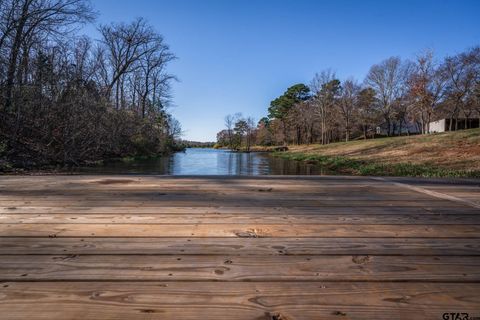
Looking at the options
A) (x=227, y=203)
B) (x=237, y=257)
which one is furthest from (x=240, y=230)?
(x=227, y=203)

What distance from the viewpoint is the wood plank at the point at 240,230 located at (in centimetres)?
159

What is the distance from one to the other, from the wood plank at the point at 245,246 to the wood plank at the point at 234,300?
0.29 metres

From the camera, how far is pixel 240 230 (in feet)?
5.51

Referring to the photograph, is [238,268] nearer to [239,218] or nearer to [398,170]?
[239,218]

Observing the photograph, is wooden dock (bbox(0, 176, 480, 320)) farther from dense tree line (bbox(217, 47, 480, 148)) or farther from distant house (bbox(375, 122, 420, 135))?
distant house (bbox(375, 122, 420, 135))

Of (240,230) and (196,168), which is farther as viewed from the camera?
(196,168)

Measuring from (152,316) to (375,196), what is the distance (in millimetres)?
2343

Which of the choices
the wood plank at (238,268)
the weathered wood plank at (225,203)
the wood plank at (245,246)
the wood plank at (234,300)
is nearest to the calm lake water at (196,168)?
the weathered wood plank at (225,203)

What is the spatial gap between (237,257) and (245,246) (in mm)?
135

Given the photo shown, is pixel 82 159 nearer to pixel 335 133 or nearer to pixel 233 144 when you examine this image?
pixel 335 133

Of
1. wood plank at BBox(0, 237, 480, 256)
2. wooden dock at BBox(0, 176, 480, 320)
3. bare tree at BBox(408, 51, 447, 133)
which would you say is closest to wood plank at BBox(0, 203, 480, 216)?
wooden dock at BBox(0, 176, 480, 320)

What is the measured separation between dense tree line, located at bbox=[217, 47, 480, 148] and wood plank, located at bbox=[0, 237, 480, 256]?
29512mm

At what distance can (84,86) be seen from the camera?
11.4 m

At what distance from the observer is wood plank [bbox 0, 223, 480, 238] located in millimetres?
1595
